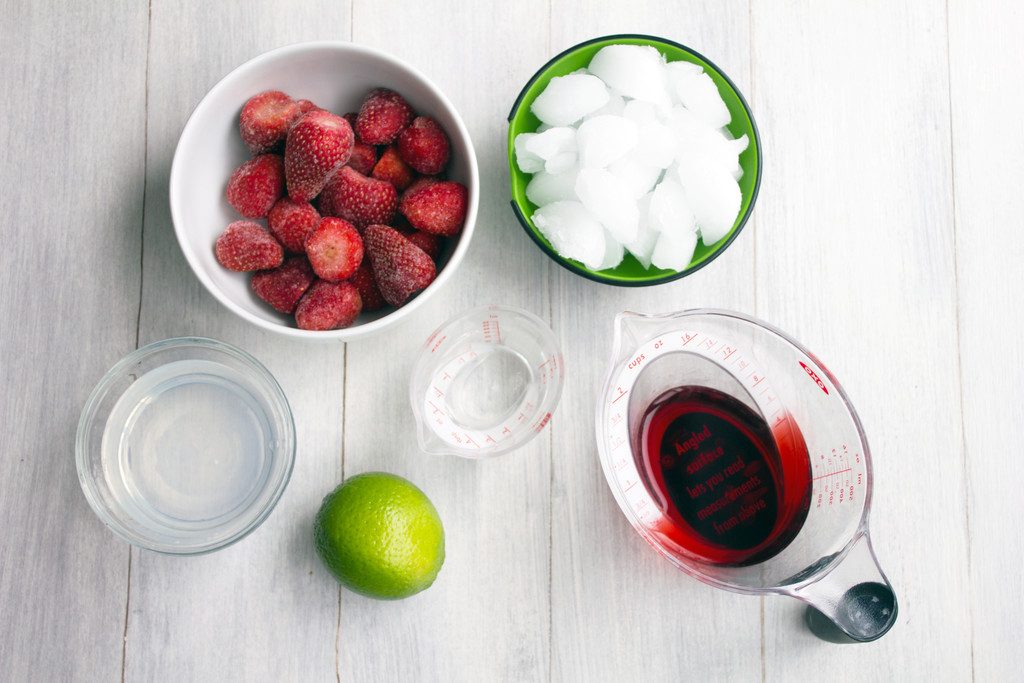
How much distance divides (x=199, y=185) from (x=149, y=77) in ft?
0.69

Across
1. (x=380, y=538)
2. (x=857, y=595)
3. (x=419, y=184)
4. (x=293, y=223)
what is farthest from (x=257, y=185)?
(x=857, y=595)

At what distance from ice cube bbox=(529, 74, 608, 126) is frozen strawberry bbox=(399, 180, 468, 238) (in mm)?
130

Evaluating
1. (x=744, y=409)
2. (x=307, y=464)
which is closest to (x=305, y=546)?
(x=307, y=464)

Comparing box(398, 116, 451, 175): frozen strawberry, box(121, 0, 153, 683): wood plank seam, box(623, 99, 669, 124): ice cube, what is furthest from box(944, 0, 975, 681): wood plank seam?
box(121, 0, 153, 683): wood plank seam

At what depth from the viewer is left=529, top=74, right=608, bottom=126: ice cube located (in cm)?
85

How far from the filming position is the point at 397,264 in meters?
0.81

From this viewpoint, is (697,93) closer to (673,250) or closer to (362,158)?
(673,250)

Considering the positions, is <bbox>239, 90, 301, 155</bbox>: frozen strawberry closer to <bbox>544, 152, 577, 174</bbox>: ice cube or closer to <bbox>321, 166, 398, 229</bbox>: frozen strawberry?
<bbox>321, 166, 398, 229</bbox>: frozen strawberry

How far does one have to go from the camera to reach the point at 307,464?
929 millimetres

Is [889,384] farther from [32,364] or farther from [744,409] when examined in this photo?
[32,364]

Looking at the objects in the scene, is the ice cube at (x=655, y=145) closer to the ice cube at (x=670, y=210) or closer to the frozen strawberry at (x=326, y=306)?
the ice cube at (x=670, y=210)

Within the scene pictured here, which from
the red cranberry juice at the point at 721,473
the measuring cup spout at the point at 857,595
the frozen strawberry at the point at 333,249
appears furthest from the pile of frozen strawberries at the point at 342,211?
the measuring cup spout at the point at 857,595

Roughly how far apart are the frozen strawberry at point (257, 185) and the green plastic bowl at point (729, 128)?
0.25 meters

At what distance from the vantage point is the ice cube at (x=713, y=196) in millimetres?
832
